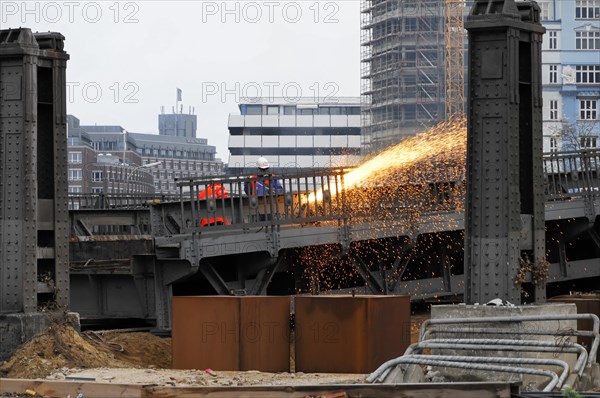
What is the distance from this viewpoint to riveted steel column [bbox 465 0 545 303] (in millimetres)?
18734

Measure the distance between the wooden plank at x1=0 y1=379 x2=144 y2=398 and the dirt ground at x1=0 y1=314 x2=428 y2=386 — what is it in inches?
49.8

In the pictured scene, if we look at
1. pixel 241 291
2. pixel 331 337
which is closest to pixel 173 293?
pixel 241 291

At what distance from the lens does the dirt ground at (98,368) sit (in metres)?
18.5

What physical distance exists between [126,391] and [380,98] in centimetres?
8901

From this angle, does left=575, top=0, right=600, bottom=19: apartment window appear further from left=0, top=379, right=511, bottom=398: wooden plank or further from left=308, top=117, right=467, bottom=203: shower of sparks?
left=0, top=379, right=511, bottom=398: wooden plank

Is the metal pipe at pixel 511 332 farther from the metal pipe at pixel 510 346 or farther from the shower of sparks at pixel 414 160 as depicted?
the shower of sparks at pixel 414 160

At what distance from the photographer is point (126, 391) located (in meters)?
16.5

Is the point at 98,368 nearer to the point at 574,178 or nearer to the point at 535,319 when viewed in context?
the point at 535,319

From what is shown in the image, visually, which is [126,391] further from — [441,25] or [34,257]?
[441,25]

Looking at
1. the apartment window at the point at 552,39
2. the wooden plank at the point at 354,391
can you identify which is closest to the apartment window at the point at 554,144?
the apartment window at the point at 552,39

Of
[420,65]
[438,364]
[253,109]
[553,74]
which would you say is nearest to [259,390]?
[438,364]

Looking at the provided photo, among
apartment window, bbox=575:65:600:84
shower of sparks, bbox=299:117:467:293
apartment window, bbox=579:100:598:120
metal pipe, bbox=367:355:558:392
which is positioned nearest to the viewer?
metal pipe, bbox=367:355:558:392

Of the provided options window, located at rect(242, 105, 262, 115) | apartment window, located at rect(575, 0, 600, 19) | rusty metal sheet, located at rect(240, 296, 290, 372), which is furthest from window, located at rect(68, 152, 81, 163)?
rusty metal sheet, located at rect(240, 296, 290, 372)

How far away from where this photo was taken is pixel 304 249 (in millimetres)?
29922
